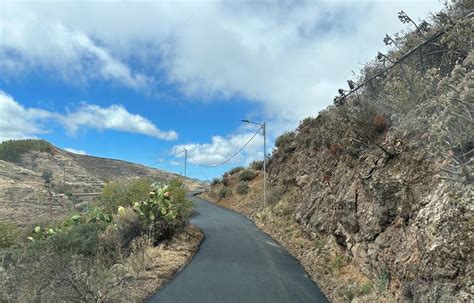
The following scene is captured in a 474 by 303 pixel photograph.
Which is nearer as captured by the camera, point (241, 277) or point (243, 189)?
point (241, 277)

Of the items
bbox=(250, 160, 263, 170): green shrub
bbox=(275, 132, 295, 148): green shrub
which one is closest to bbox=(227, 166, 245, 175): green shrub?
bbox=(250, 160, 263, 170): green shrub

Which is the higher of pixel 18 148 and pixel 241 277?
pixel 18 148

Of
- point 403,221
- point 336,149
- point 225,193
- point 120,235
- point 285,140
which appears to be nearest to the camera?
point 403,221

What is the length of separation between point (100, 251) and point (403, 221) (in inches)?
434

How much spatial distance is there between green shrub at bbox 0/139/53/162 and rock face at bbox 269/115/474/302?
203 feet

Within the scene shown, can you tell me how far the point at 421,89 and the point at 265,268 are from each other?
717 cm

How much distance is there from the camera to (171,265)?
46.1 feet

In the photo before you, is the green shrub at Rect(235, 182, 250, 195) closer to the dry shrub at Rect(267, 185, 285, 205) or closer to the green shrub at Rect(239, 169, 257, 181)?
the green shrub at Rect(239, 169, 257, 181)

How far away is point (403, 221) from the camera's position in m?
9.80

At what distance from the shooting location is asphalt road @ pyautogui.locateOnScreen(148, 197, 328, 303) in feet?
35.4

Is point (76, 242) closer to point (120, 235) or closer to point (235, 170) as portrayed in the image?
point (120, 235)

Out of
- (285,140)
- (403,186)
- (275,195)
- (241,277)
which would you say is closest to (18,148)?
(285,140)

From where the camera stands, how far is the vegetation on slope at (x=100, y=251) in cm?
883

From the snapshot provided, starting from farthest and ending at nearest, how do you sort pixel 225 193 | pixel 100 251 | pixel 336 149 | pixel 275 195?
pixel 225 193, pixel 275 195, pixel 336 149, pixel 100 251
